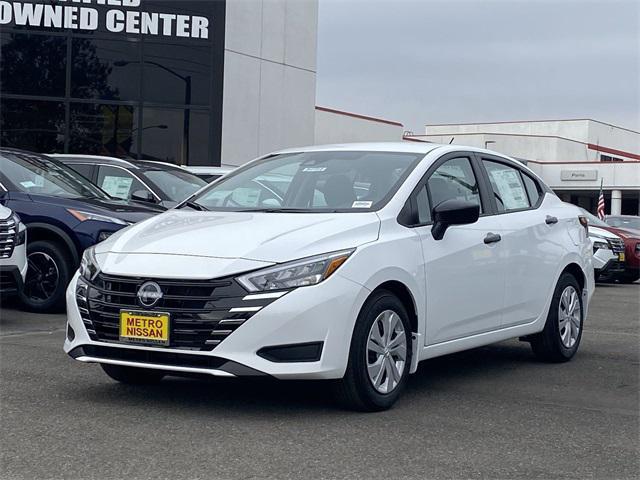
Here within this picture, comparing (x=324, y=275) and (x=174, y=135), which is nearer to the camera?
(x=324, y=275)

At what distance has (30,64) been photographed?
2502 cm

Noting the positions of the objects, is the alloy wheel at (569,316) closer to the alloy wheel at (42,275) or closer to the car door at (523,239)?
the car door at (523,239)

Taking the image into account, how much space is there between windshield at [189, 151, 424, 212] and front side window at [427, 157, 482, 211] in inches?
8.0

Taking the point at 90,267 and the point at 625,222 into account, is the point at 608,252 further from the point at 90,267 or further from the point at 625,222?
the point at 90,267

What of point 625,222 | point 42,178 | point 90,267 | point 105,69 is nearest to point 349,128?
point 105,69

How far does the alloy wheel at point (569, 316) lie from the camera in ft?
26.8

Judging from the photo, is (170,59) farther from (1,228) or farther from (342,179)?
(342,179)

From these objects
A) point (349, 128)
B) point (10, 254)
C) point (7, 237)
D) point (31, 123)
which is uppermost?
point (349, 128)

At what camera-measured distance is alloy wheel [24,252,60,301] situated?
10453 millimetres

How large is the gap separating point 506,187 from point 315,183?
1.77 metres

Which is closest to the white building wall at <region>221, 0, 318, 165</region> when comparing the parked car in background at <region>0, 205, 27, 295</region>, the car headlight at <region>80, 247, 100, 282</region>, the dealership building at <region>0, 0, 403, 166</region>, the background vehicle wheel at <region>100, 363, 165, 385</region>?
the dealership building at <region>0, 0, 403, 166</region>

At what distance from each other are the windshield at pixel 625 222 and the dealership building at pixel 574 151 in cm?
2555

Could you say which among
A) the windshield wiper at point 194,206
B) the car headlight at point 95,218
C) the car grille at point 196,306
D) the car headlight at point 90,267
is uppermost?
the windshield wiper at point 194,206

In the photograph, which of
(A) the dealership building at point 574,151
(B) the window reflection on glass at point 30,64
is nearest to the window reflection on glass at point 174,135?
(B) the window reflection on glass at point 30,64
